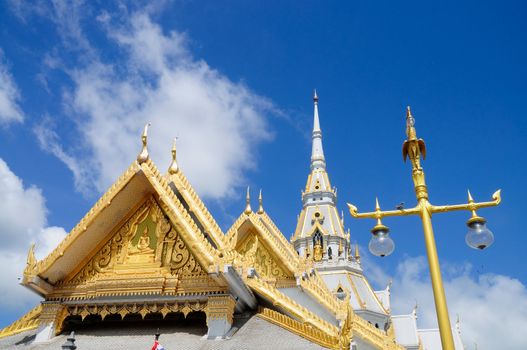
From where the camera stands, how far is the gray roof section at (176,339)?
7.53 m

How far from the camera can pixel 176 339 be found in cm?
815

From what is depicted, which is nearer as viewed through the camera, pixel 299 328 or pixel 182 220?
pixel 299 328

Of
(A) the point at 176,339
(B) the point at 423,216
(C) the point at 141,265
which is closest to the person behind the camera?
(B) the point at 423,216

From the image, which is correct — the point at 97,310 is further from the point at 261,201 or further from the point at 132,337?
the point at 261,201

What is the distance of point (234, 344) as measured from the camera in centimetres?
757

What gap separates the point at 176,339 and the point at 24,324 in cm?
348

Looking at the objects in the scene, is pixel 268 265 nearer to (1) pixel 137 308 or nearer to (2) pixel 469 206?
(1) pixel 137 308

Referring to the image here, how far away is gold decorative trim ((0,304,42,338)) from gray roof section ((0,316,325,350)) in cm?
22

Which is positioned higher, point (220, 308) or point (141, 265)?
point (141, 265)

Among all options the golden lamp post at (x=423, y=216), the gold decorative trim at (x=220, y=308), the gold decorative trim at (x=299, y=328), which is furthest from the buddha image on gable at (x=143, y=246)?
the golden lamp post at (x=423, y=216)

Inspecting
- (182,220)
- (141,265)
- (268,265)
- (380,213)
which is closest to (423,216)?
(380,213)

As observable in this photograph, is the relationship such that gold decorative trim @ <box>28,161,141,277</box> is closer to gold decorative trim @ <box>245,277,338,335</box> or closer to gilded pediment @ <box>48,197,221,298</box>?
gilded pediment @ <box>48,197,221,298</box>

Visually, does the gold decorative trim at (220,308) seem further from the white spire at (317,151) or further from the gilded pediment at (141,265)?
the white spire at (317,151)

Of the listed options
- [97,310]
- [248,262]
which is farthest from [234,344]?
[97,310]
